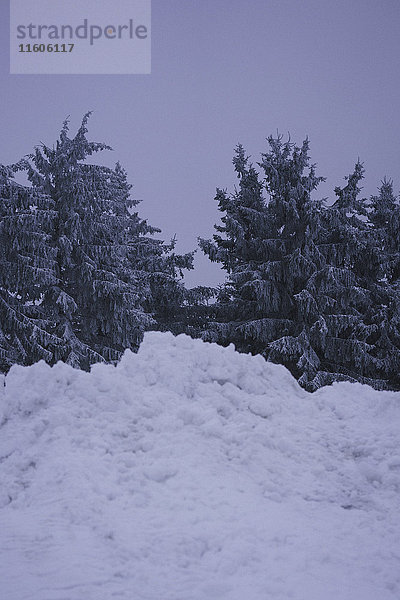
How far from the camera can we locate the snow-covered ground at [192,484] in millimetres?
3191

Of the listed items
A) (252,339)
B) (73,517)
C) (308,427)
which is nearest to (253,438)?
(308,427)

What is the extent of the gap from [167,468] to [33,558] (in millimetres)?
1659

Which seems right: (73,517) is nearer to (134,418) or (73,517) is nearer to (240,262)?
(134,418)

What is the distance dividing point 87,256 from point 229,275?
502 centimetres

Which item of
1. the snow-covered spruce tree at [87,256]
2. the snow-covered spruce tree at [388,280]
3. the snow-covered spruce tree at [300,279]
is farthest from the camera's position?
the snow-covered spruce tree at [388,280]

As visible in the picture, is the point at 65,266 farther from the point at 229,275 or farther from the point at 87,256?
the point at 229,275

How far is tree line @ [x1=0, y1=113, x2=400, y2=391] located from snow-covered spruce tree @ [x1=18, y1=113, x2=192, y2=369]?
0.04 meters

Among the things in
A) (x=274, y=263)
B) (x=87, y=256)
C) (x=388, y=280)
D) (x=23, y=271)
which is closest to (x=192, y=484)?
(x=23, y=271)

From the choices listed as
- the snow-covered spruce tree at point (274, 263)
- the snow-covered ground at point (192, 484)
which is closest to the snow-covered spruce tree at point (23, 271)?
the snow-covered spruce tree at point (274, 263)

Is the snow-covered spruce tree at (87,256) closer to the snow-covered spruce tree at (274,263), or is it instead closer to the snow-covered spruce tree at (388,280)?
the snow-covered spruce tree at (274,263)

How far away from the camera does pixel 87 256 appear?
A: 14297 millimetres

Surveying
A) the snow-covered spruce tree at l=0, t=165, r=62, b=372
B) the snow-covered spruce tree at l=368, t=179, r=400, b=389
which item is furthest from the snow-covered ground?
the snow-covered spruce tree at l=368, t=179, r=400, b=389

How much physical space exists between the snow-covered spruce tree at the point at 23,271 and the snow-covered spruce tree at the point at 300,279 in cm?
568

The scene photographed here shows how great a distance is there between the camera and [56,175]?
14.8 meters
